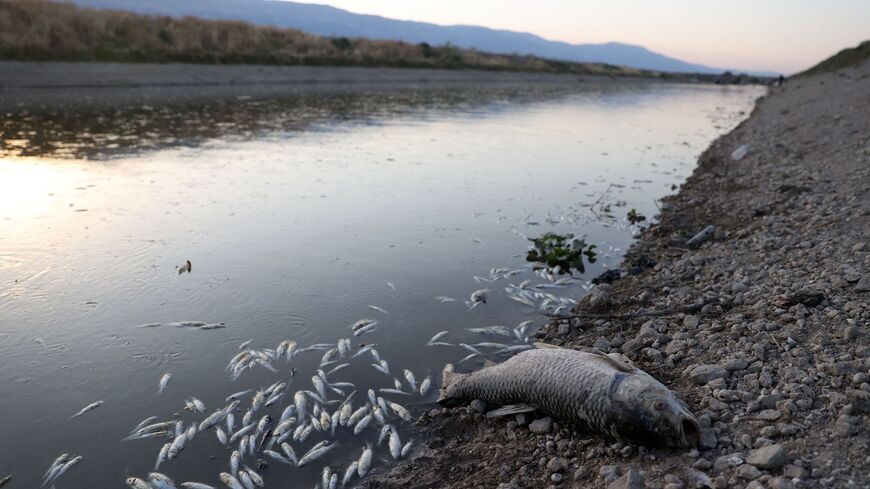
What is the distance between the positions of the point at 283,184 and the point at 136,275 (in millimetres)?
6639

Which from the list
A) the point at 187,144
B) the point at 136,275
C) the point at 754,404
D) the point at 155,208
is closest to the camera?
the point at 754,404

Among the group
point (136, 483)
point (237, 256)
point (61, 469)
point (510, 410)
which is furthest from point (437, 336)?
point (237, 256)

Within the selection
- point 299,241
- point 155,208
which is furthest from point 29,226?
point 299,241

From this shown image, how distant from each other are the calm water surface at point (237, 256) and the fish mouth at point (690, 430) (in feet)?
7.96

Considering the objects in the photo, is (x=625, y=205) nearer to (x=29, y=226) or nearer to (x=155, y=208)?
(x=155, y=208)

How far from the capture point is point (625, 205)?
14422 millimetres

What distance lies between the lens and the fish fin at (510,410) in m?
5.32

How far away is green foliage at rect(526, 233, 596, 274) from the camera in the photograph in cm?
985

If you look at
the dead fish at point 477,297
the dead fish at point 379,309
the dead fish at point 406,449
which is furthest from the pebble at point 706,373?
the dead fish at point 379,309

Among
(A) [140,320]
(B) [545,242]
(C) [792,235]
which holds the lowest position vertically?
(A) [140,320]

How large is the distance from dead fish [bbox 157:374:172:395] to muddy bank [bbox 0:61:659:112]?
27.3m

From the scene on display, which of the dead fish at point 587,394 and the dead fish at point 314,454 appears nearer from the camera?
the dead fish at point 587,394

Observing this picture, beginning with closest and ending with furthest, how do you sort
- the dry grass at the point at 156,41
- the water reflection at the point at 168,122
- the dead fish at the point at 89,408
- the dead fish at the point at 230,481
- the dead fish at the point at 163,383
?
the dead fish at the point at 230,481
the dead fish at the point at 89,408
the dead fish at the point at 163,383
the water reflection at the point at 168,122
the dry grass at the point at 156,41

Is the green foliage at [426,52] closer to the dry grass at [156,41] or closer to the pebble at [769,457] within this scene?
the dry grass at [156,41]
